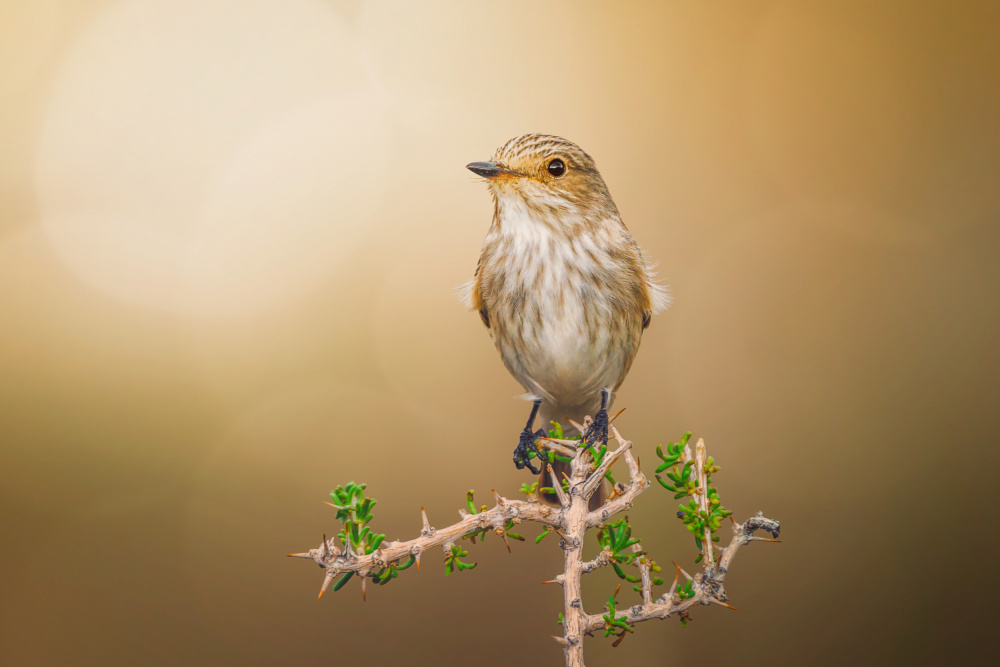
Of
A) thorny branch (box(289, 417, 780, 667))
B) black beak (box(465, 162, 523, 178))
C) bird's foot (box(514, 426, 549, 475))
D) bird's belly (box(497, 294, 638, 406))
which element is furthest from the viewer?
bird's foot (box(514, 426, 549, 475))

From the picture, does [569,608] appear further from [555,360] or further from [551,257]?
[551,257]

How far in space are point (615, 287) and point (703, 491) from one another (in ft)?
1.87

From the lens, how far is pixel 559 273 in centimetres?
141

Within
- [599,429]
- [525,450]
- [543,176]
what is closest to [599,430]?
[599,429]

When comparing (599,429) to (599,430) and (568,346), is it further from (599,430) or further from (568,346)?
(568,346)

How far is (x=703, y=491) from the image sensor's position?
3.31ft

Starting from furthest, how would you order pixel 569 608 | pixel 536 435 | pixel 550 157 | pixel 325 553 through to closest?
pixel 536 435 → pixel 550 157 → pixel 569 608 → pixel 325 553

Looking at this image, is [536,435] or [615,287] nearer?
[615,287]

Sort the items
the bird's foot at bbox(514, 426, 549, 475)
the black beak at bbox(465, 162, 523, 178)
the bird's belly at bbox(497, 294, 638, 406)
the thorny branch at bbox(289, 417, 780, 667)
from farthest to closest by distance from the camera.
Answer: the bird's foot at bbox(514, 426, 549, 475), the bird's belly at bbox(497, 294, 638, 406), the black beak at bbox(465, 162, 523, 178), the thorny branch at bbox(289, 417, 780, 667)

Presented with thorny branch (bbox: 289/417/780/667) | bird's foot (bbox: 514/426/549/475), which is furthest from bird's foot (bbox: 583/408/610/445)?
thorny branch (bbox: 289/417/780/667)

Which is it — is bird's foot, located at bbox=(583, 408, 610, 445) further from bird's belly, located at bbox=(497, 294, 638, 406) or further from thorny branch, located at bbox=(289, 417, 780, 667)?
thorny branch, located at bbox=(289, 417, 780, 667)

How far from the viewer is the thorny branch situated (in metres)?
0.95

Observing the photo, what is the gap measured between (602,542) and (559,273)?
1.98 ft

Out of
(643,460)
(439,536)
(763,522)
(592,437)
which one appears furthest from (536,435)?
(643,460)
